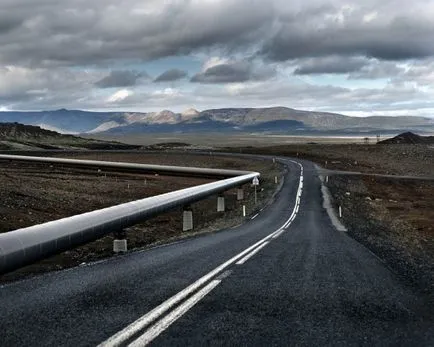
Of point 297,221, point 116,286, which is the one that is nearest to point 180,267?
point 116,286

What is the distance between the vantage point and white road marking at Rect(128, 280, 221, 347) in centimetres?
567

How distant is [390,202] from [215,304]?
3989 centimetres

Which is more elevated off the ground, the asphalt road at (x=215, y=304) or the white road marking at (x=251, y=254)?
the asphalt road at (x=215, y=304)

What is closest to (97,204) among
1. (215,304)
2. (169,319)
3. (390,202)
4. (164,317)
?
(390,202)

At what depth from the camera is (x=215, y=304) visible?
24.3ft

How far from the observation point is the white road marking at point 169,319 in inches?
223

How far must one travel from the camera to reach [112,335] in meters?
5.84

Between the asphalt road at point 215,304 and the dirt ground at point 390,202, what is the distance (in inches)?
75.5

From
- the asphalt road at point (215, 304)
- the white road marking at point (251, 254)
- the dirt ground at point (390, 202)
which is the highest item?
the asphalt road at point (215, 304)

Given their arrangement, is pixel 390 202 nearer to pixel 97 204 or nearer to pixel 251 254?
pixel 97 204

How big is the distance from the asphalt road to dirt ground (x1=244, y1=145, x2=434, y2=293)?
1.92 meters

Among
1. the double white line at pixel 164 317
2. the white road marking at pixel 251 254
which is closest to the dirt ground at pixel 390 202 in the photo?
the white road marking at pixel 251 254

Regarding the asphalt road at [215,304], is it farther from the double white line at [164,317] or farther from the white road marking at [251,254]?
the white road marking at [251,254]

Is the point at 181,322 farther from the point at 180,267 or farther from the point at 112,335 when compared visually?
the point at 180,267
